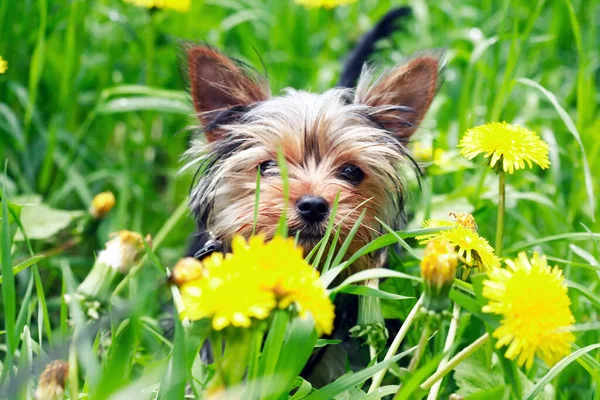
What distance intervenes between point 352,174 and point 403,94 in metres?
0.40

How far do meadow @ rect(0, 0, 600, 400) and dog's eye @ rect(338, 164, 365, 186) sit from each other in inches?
10.5

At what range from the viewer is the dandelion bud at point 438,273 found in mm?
1434

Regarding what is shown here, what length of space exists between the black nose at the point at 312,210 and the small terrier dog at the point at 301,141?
0.26 feet

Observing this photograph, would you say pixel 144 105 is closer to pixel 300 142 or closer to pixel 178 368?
pixel 300 142

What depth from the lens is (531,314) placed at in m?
1.36

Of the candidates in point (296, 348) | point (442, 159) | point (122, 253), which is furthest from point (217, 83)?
point (296, 348)

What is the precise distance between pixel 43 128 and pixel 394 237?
234 cm

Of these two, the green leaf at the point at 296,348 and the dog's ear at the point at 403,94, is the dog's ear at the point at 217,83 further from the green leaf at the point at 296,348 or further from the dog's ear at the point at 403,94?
the green leaf at the point at 296,348

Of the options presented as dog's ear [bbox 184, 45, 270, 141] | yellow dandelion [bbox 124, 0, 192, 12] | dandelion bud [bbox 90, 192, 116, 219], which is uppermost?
yellow dandelion [bbox 124, 0, 192, 12]

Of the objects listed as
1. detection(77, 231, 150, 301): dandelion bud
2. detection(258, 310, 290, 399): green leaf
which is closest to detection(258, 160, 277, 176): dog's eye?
detection(77, 231, 150, 301): dandelion bud

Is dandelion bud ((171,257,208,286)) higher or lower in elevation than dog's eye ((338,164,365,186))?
higher

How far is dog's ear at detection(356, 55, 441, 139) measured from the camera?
2.79 metres

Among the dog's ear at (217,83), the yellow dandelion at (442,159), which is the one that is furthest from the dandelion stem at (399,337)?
the yellow dandelion at (442,159)

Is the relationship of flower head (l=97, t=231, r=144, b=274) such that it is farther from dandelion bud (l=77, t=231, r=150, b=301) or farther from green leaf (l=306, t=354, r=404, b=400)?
green leaf (l=306, t=354, r=404, b=400)
